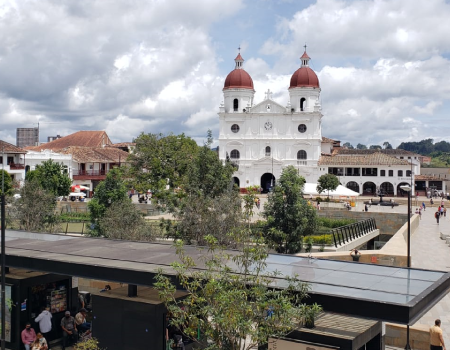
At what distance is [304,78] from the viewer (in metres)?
73.8

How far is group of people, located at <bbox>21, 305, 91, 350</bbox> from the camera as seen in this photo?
40.7ft

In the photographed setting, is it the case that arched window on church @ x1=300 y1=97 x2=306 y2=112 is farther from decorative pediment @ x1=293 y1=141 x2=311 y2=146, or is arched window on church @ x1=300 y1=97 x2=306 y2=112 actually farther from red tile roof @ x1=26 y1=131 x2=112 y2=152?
red tile roof @ x1=26 y1=131 x2=112 y2=152

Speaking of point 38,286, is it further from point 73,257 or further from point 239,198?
point 239,198

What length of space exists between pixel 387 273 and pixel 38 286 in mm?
8203

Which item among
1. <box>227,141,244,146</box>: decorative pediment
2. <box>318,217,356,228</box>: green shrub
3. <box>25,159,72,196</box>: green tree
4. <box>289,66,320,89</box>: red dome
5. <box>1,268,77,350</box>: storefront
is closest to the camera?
<box>1,268,77,350</box>: storefront

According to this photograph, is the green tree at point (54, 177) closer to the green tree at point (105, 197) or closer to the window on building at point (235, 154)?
the green tree at point (105, 197)

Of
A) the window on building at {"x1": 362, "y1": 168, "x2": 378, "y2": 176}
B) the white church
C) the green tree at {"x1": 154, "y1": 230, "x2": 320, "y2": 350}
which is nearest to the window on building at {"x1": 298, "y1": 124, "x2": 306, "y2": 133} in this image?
the white church

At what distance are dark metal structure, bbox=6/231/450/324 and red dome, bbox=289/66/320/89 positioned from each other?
61.8m

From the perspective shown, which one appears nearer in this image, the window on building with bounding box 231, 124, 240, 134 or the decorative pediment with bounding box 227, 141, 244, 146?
the decorative pediment with bounding box 227, 141, 244, 146

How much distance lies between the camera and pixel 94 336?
1174 centimetres

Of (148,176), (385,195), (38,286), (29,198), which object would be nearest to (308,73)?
(385,195)

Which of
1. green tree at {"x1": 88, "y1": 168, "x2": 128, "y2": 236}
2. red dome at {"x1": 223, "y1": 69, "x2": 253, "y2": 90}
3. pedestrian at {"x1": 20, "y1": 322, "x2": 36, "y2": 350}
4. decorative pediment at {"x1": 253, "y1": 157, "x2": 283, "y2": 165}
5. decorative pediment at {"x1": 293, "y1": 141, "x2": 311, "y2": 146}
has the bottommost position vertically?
pedestrian at {"x1": 20, "y1": 322, "x2": 36, "y2": 350}

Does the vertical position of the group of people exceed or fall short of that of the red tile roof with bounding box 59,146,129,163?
it falls short

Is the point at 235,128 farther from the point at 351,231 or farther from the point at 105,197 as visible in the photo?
the point at 105,197
